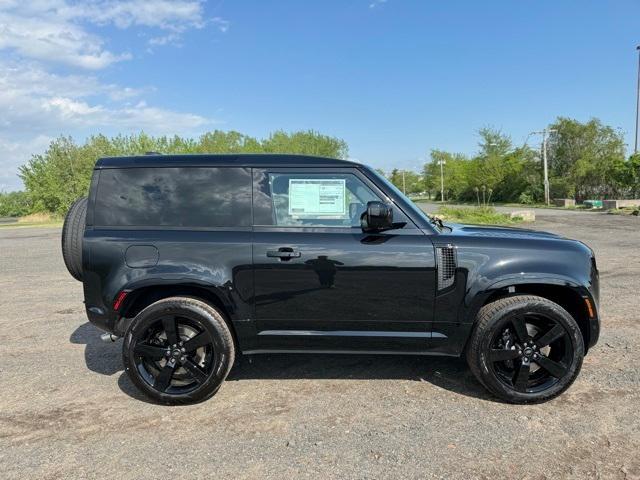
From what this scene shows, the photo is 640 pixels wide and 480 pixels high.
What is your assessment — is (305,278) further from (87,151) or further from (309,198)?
(87,151)

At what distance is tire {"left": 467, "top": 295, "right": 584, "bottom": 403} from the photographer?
→ 3.31 m

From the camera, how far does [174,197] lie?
3.56 meters

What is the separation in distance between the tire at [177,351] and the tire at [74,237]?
30.6 inches

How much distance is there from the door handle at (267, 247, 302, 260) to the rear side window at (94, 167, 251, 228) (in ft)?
1.22

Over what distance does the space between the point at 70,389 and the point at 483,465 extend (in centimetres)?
330

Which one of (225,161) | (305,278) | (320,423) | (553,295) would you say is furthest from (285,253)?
(553,295)

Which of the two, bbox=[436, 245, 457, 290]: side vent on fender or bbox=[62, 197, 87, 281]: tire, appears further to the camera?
bbox=[62, 197, 87, 281]: tire

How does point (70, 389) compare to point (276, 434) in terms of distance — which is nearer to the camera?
point (276, 434)

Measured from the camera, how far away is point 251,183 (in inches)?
139

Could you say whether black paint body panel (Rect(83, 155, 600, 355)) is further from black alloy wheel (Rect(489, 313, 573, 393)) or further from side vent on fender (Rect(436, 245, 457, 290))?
black alloy wheel (Rect(489, 313, 573, 393))

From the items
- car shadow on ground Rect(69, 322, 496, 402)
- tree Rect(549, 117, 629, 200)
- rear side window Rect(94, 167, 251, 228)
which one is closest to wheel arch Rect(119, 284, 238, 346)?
rear side window Rect(94, 167, 251, 228)

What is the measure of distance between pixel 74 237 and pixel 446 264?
302 cm

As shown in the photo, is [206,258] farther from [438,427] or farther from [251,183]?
[438,427]

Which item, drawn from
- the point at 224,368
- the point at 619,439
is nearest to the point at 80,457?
the point at 224,368
